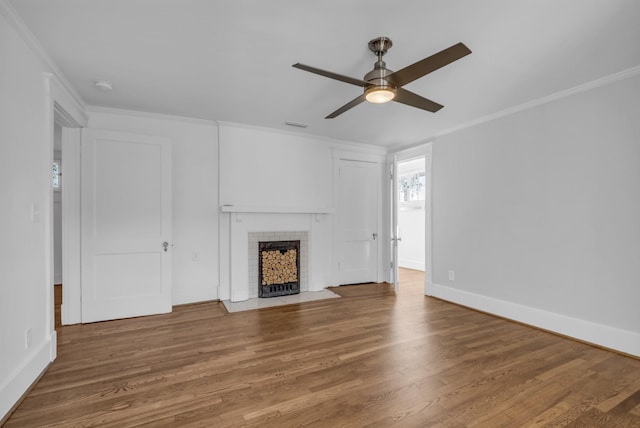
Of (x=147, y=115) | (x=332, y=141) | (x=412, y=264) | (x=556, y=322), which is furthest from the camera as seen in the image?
(x=412, y=264)

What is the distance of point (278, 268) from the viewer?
14.9ft

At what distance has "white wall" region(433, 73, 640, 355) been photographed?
8.91 feet

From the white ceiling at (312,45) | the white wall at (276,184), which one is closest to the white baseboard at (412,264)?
the white wall at (276,184)

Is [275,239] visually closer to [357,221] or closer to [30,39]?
[357,221]

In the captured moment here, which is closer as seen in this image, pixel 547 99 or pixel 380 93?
pixel 380 93

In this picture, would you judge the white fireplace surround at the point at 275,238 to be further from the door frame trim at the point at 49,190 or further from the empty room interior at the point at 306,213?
the door frame trim at the point at 49,190

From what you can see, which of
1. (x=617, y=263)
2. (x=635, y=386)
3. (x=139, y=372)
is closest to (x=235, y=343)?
(x=139, y=372)

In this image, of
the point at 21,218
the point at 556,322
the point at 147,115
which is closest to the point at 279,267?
the point at 147,115

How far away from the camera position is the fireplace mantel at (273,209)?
163 inches

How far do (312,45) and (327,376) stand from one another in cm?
251

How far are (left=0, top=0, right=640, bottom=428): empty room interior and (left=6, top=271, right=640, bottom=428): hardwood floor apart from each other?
0.07 ft

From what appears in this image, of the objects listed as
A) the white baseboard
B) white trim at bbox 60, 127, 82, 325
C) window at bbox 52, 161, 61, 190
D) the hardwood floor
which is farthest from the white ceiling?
the white baseboard

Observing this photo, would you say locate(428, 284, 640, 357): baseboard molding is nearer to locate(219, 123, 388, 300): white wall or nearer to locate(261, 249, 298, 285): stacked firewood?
locate(219, 123, 388, 300): white wall

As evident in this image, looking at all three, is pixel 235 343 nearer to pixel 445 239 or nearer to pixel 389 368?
pixel 389 368
